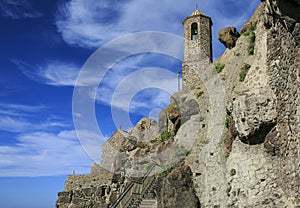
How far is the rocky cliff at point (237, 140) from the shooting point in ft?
38.1

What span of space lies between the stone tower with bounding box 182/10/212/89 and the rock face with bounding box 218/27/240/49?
38.3 feet

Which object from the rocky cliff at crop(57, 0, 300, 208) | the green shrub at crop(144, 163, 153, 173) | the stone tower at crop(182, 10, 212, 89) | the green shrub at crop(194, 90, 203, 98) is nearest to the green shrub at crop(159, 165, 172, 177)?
the rocky cliff at crop(57, 0, 300, 208)

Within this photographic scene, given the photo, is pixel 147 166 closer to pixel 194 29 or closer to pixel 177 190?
pixel 177 190

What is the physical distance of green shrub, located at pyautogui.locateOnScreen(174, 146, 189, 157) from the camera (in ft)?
61.4

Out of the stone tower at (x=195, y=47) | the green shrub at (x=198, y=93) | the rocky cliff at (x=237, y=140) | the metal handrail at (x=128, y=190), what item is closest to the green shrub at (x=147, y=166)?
the rocky cliff at (x=237, y=140)

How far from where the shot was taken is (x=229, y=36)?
67.4 ft

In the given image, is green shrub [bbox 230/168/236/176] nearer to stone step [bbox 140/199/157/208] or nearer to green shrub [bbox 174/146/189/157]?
green shrub [bbox 174/146/189/157]

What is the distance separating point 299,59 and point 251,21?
6.89 m

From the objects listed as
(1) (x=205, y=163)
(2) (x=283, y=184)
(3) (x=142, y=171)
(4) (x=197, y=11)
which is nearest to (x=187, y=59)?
(4) (x=197, y=11)

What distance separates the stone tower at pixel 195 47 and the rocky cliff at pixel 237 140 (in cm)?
1029

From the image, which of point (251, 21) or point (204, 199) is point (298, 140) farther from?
point (251, 21)

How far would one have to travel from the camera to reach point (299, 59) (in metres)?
A: 11.2

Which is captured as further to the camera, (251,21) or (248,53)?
(251,21)

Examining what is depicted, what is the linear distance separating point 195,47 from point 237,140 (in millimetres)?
21201
